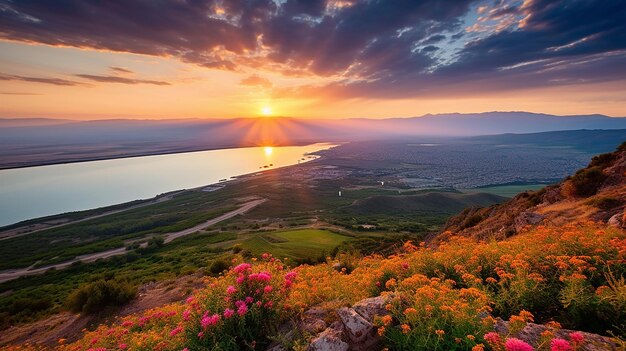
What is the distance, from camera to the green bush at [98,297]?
15992 millimetres

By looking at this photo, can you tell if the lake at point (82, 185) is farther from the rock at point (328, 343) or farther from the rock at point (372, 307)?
the rock at point (372, 307)

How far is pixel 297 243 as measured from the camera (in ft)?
169

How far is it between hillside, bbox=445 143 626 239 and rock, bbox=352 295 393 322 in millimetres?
9382

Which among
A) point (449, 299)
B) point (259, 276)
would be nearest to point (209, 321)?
point (259, 276)

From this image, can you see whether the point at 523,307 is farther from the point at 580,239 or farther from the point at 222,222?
the point at 222,222

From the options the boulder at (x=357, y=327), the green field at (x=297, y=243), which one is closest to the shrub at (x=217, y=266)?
the boulder at (x=357, y=327)

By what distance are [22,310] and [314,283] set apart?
98.8 ft

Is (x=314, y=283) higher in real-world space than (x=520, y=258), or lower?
lower

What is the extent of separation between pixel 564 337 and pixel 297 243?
161 ft

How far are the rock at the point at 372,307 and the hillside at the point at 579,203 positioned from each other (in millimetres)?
9382

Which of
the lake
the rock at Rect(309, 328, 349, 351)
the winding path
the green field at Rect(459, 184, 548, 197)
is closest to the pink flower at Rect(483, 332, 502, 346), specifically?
the rock at Rect(309, 328, 349, 351)

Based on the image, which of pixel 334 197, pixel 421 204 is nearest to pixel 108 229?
pixel 334 197

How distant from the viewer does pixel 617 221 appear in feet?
31.8

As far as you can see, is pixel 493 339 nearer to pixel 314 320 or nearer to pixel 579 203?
pixel 314 320
